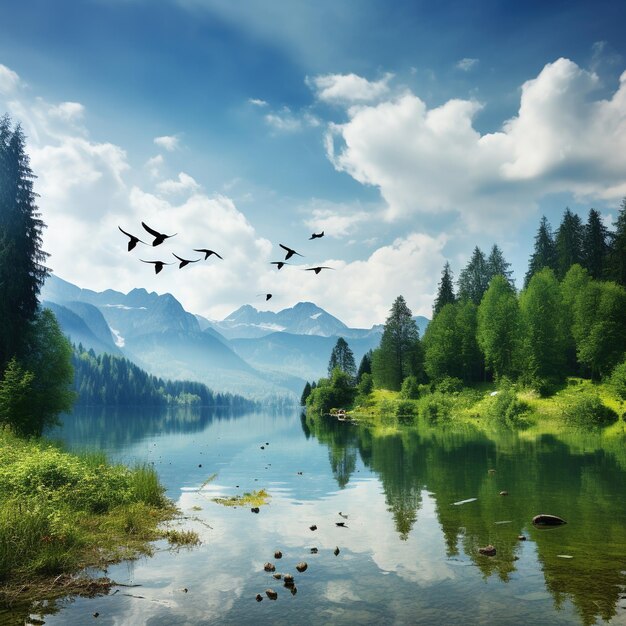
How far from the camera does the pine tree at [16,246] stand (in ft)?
137

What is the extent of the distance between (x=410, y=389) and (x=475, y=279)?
137 feet

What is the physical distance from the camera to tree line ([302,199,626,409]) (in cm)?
7869

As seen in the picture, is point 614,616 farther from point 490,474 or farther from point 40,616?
point 490,474

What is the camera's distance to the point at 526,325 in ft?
281

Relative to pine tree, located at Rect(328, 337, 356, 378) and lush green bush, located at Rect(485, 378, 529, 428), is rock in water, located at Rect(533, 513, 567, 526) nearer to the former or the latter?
lush green bush, located at Rect(485, 378, 529, 428)

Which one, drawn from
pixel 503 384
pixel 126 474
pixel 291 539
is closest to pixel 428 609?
pixel 291 539

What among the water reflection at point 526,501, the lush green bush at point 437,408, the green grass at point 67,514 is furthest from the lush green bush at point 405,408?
the green grass at point 67,514

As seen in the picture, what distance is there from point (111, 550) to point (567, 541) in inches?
546

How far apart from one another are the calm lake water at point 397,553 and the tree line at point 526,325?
52.4 m

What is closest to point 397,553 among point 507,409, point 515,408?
point 507,409

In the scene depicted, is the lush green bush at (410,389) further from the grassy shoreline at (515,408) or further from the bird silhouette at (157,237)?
the bird silhouette at (157,237)

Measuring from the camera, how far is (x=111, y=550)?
14.5m

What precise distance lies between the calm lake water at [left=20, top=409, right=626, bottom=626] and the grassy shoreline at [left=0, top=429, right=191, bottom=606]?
92cm

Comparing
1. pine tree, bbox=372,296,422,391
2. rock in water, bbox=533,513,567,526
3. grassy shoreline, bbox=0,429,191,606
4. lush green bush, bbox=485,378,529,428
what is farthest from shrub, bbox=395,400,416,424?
rock in water, bbox=533,513,567,526
